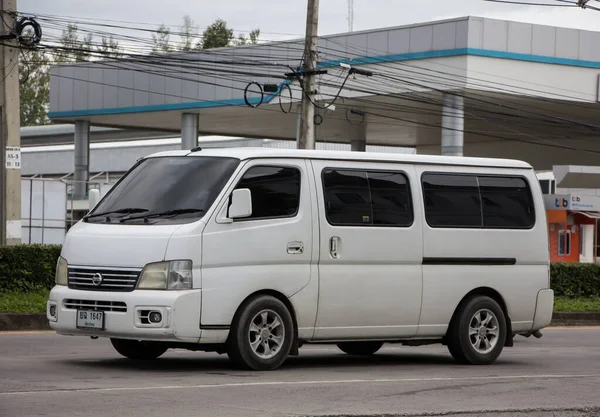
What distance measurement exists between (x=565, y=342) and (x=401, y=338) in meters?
6.96

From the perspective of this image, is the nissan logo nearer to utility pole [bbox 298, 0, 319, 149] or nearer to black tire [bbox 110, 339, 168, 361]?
black tire [bbox 110, 339, 168, 361]

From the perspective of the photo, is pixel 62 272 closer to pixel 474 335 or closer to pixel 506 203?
pixel 474 335

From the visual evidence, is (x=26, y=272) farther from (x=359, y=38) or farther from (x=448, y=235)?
(x=359, y=38)

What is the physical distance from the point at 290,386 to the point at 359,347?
13.4ft

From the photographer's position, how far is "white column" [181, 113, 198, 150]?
4437cm

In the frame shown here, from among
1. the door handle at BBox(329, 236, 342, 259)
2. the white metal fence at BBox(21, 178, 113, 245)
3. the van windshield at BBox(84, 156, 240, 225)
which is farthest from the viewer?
the white metal fence at BBox(21, 178, 113, 245)

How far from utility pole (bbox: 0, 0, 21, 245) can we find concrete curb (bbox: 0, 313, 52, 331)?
9.17 feet

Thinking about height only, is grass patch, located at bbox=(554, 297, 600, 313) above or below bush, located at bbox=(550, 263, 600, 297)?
below

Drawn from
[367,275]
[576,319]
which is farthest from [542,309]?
[576,319]

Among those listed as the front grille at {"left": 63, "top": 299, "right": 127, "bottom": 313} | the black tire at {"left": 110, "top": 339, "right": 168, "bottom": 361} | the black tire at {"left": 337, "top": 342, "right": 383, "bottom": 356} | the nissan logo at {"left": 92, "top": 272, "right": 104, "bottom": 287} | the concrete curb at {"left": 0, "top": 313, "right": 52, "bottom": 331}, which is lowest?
the concrete curb at {"left": 0, "top": 313, "right": 52, "bottom": 331}

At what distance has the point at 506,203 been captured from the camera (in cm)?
1412

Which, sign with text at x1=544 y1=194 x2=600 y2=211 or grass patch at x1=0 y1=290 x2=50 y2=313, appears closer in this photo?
grass patch at x1=0 y1=290 x2=50 y2=313

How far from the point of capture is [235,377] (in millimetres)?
11141

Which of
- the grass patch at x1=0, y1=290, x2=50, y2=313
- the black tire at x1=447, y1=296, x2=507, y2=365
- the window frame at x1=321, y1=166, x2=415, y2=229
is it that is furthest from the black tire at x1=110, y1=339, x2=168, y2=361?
the grass patch at x1=0, y1=290, x2=50, y2=313
